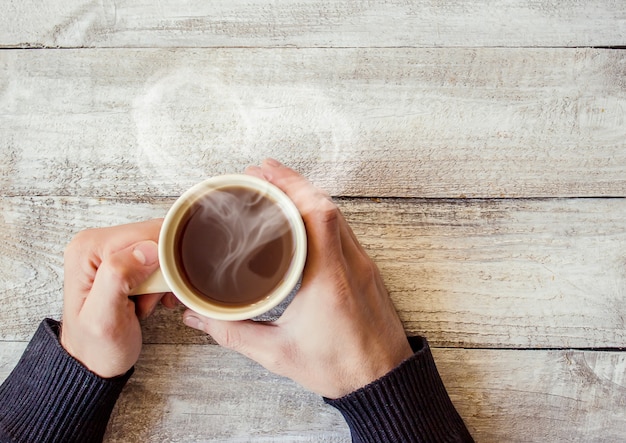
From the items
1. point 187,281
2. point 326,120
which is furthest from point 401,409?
point 326,120

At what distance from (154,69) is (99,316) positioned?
0.45 metres

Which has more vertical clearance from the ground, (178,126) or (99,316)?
(178,126)

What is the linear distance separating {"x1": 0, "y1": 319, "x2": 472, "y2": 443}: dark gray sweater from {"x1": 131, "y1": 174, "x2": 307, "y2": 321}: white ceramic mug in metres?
0.24

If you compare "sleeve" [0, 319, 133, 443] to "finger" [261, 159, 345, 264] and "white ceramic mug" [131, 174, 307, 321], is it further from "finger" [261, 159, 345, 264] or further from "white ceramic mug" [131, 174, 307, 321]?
"finger" [261, 159, 345, 264]

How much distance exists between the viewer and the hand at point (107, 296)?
0.77 meters

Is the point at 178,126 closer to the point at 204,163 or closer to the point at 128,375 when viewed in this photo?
the point at 204,163

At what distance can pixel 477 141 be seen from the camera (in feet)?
3.25

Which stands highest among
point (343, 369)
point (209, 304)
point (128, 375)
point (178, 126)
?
point (178, 126)

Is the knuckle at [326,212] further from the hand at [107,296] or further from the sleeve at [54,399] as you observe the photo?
the sleeve at [54,399]

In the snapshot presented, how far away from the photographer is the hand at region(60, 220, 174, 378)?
771mm

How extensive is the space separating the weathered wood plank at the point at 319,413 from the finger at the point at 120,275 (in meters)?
0.21

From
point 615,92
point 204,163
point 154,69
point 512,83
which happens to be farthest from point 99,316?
point 615,92

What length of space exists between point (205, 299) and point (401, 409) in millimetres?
359

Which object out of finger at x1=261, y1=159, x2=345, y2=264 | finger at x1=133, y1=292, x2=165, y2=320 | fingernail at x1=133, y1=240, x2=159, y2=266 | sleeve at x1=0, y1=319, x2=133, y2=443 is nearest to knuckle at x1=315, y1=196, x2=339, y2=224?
finger at x1=261, y1=159, x2=345, y2=264
